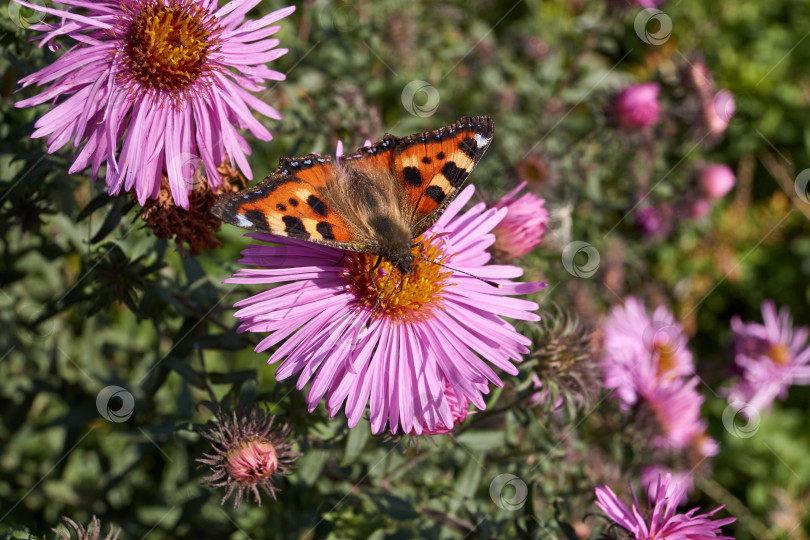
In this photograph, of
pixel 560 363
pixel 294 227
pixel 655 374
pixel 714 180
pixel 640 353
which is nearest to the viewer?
pixel 294 227

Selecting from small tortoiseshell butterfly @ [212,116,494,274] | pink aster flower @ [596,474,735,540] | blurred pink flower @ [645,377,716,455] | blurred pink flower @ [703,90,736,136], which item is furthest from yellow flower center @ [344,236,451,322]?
blurred pink flower @ [703,90,736,136]

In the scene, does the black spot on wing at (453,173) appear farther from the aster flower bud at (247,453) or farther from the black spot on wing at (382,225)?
the aster flower bud at (247,453)

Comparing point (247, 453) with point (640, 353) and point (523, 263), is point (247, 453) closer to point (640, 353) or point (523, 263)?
point (523, 263)

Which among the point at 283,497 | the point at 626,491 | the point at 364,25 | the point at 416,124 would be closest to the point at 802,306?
the point at 626,491

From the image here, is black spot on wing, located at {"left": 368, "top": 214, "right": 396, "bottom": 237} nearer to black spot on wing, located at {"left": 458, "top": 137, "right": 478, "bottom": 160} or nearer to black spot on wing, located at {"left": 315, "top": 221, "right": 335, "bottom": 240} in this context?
black spot on wing, located at {"left": 315, "top": 221, "right": 335, "bottom": 240}

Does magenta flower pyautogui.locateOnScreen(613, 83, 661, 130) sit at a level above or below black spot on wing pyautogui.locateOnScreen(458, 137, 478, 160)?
above

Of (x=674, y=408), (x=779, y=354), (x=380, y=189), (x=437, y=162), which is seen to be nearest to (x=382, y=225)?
(x=380, y=189)

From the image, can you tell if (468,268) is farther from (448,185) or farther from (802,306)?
(802,306)
